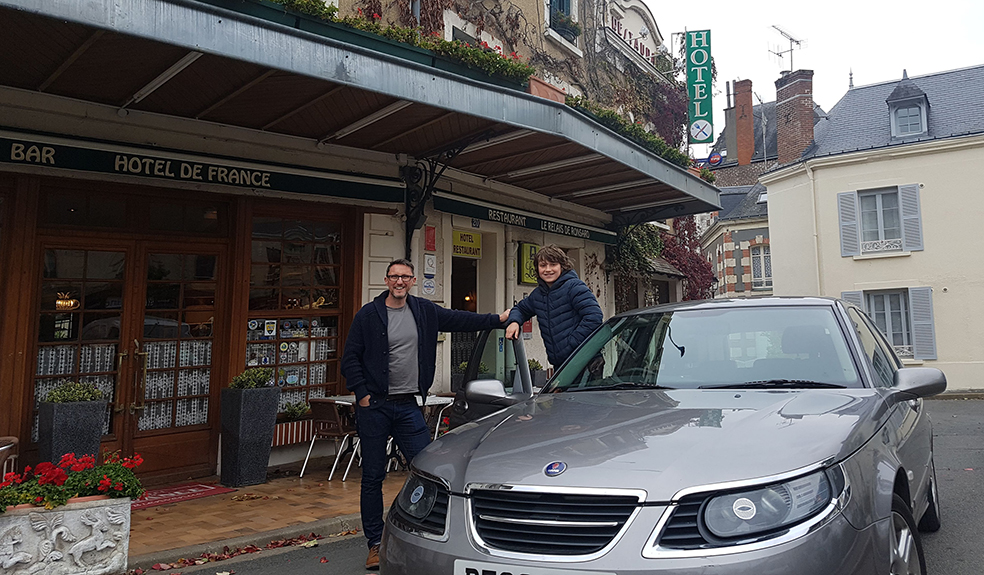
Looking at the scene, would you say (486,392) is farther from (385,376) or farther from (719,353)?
(719,353)

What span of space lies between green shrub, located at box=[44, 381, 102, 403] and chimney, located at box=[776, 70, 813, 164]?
22.3 metres

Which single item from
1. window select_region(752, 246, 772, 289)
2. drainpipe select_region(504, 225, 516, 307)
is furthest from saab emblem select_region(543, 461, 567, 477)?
window select_region(752, 246, 772, 289)

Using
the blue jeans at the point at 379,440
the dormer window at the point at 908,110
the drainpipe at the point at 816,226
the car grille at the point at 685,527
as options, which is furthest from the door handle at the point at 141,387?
the dormer window at the point at 908,110

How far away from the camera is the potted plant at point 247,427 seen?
638cm

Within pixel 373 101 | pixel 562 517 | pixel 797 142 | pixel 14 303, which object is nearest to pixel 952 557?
pixel 562 517

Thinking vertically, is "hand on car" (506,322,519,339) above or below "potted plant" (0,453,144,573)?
above

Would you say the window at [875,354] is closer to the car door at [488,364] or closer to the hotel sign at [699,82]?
the car door at [488,364]

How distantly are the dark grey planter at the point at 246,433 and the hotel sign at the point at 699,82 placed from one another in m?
13.5

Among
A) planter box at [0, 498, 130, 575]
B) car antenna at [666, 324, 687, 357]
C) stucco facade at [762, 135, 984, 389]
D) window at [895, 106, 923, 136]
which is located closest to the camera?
car antenna at [666, 324, 687, 357]

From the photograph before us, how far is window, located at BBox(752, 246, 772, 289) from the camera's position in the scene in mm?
31078

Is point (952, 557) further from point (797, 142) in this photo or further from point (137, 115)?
point (797, 142)

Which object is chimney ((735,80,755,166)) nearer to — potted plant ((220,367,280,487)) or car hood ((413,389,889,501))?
potted plant ((220,367,280,487))

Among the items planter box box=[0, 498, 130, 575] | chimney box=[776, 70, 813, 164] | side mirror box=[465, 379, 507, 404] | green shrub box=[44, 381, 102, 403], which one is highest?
chimney box=[776, 70, 813, 164]

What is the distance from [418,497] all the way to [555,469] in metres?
0.62
